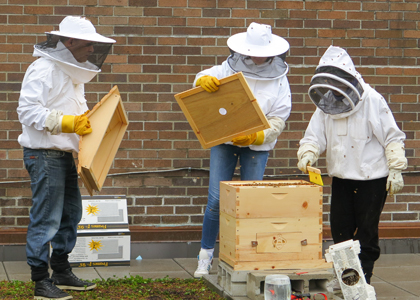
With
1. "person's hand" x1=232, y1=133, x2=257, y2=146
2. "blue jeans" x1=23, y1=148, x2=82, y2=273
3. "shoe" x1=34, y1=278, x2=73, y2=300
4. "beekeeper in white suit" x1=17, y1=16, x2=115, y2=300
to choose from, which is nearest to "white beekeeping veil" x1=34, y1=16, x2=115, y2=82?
"beekeeper in white suit" x1=17, y1=16, x2=115, y2=300

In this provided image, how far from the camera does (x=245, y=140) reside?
15.0 ft

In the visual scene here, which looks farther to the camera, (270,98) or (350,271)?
(270,98)

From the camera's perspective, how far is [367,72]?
19.7 ft

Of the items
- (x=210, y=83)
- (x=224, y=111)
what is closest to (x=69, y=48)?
(x=210, y=83)

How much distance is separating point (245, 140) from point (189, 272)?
140 centimetres

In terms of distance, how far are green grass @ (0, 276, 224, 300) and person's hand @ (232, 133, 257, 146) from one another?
1160 millimetres

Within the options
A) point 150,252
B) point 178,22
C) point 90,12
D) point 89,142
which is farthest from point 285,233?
point 90,12

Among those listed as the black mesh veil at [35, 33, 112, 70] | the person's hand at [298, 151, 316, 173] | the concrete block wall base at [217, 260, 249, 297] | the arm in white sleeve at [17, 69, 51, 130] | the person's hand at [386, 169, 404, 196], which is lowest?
the concrete block wall base at [217, 260, 249, 297]

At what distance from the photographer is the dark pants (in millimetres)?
4262

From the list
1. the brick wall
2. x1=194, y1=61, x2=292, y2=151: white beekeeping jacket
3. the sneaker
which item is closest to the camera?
x1=194, y1=61, x2=292, y2=151: white beekeeping jacket

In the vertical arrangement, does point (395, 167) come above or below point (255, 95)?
below

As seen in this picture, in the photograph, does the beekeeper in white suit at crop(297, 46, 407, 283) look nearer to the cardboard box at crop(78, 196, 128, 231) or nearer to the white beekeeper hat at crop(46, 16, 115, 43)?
the white beekeeper hat at crop(46, 16, 115, 43)

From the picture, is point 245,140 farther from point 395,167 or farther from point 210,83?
point 395,167

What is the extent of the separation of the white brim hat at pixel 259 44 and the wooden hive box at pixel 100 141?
1016mm
